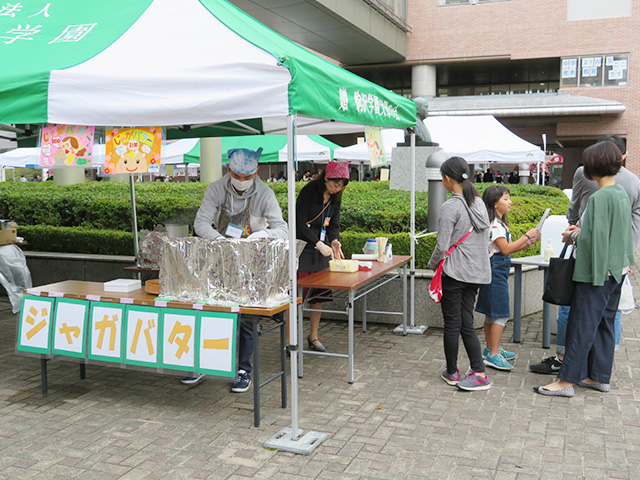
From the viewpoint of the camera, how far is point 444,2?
31.9 m

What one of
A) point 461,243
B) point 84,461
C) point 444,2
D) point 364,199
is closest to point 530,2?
point 444,2

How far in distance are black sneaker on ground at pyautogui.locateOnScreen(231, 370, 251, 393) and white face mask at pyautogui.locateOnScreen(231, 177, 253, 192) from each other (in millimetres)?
1474

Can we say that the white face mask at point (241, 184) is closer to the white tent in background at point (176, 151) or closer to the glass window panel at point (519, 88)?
the white tent in background at point (176, 151)

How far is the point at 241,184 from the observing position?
16.0ft

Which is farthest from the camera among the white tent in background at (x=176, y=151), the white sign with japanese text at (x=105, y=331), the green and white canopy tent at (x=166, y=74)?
the white tent in background at (x=176, y=151)

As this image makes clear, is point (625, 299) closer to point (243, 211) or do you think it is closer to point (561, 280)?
point (561, 280)

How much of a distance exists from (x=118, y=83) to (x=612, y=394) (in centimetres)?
435

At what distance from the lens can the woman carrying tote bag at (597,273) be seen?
4.52m

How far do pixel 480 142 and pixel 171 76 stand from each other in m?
12.0

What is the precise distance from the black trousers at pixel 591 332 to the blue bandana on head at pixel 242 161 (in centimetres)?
268

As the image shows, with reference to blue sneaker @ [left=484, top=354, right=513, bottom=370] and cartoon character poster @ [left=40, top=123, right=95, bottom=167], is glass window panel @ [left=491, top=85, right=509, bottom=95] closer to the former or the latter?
blue sneaker @ [left=484, top=354, right=513, bottom=370]

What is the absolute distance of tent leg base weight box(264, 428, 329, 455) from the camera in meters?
3.83

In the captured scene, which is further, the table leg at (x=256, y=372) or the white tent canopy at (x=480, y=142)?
the white tent canopy at (x=480, y=142)

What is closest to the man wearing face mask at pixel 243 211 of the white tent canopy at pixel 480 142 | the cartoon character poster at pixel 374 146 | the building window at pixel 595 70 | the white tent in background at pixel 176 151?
the cartoon character poster at pixel 374 146
